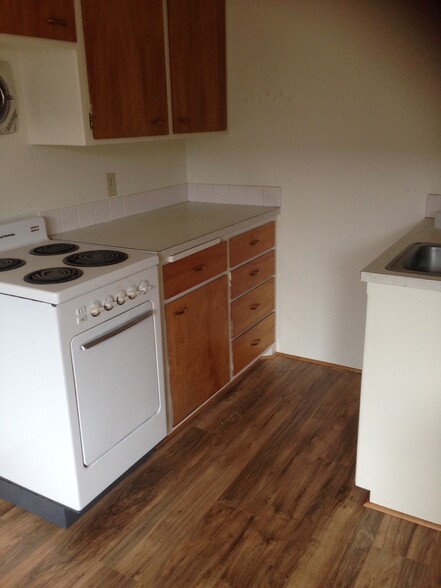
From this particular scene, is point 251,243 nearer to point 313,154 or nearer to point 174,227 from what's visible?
point 174,227

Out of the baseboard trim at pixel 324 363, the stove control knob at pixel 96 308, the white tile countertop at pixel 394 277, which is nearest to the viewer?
the white tile countertop at pixel 394 277

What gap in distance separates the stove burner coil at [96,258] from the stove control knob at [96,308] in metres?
0.20

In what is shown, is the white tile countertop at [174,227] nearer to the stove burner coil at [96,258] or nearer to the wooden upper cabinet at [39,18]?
the stove burner coil at [96,258]

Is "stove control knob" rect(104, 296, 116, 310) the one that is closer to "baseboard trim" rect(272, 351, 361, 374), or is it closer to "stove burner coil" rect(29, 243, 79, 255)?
"stove burner coil" rect(29, 243, 79, 255)

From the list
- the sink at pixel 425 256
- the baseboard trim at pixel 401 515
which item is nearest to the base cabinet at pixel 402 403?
→ the baseboard trim at pixel 401 515

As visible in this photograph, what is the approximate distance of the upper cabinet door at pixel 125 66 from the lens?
217 cm

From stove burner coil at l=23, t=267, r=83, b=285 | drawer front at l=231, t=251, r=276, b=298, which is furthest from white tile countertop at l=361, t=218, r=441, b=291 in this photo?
stove burner coil at l=23, t=267, r=83, b=285

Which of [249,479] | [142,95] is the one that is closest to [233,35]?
[142,95]

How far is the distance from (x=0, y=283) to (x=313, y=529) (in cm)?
144

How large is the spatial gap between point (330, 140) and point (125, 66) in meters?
1.17

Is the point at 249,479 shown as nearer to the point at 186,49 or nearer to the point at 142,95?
the point at 142,95

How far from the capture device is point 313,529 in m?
1.96

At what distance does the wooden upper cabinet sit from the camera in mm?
1799

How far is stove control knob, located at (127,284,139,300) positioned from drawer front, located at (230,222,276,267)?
81cm
